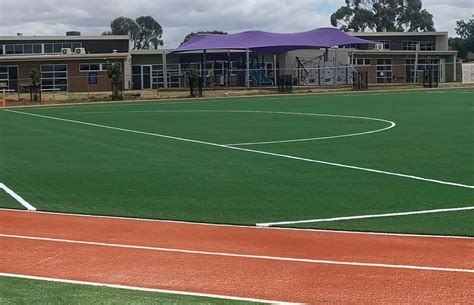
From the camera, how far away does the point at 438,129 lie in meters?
21.7

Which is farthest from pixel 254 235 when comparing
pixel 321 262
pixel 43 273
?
pixel 43 273

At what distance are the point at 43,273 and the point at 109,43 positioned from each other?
70656 mm

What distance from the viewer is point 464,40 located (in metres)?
113

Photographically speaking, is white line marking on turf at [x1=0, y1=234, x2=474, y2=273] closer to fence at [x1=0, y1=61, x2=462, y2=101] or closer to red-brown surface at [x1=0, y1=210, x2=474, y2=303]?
red-brown surface at [x1=0, y1=210, x2=474, y2=303]

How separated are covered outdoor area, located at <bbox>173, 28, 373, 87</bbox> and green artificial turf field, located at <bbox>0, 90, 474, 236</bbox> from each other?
118 ft

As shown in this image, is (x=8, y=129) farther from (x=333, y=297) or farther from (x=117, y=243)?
(x=333, y=297)

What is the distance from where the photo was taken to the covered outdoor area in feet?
204

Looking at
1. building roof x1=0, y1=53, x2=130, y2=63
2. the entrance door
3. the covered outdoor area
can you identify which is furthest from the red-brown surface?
the entrance door

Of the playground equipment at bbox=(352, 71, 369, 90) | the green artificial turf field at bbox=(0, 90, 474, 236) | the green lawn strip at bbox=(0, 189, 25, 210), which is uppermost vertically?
the playground equipment at bbox=(352, 71, 369, 90)

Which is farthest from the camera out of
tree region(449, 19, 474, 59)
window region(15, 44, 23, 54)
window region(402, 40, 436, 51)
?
tree region(449, 19, 474, 59)

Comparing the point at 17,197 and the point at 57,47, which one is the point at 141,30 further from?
the point at 17,197

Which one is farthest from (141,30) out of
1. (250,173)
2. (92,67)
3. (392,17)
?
(250,173)

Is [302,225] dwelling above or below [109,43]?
below

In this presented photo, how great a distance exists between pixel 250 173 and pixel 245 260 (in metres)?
6.24
